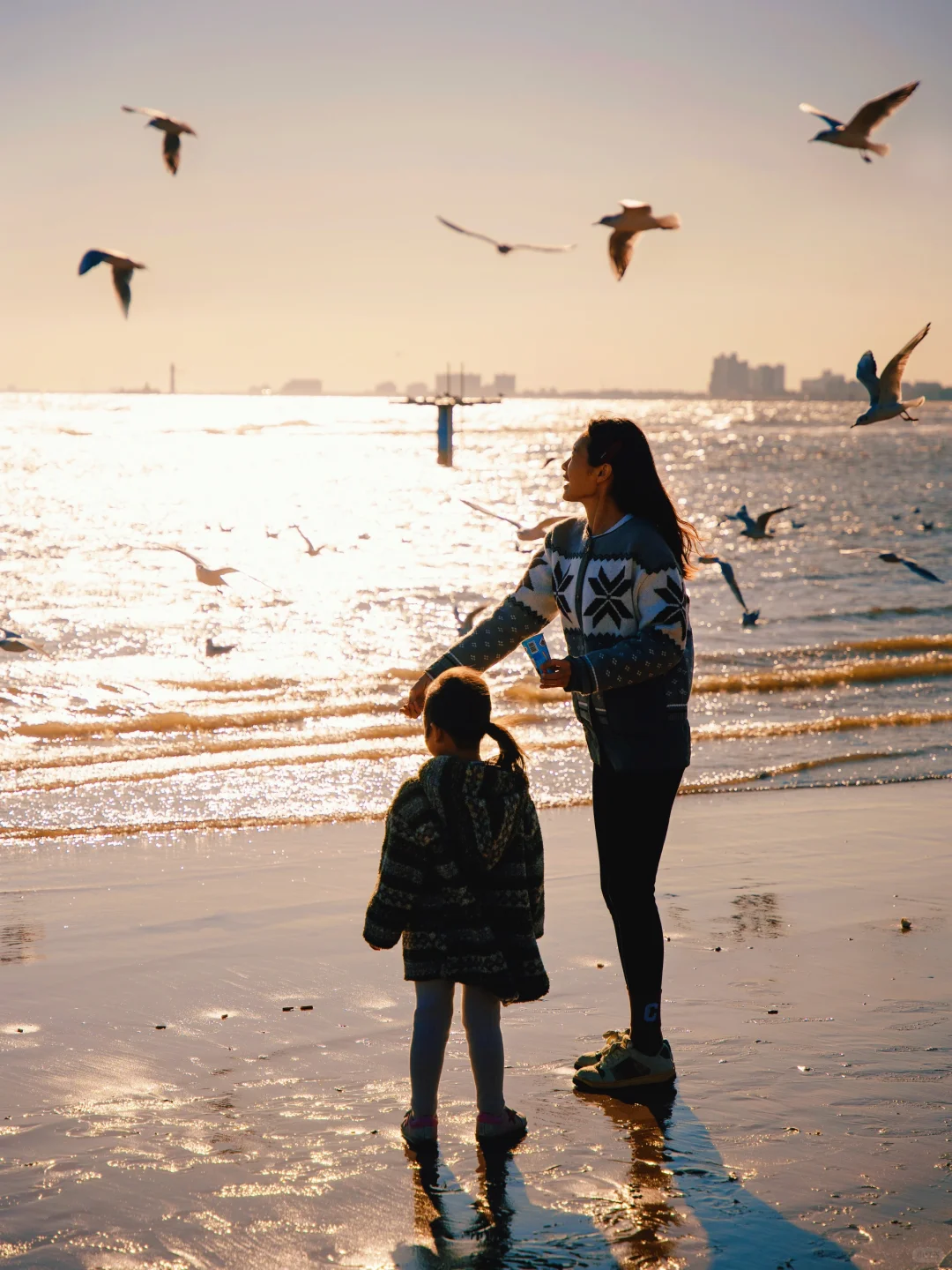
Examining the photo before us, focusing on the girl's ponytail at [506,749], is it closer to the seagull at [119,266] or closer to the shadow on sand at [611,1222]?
the shadow on sand at [611,1222]

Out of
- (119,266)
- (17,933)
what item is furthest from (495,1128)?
(119,266)

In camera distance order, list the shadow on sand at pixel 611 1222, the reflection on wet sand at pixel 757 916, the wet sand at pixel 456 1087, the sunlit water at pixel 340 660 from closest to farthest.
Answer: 1. the shadow on sand at pixel 611 1222
2. the wet sand at pixel 456 1087
3. the reflection on wet sand at pixel 757 916
4. the sunlit water at pixel 340 660

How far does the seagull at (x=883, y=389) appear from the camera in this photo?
7578mm

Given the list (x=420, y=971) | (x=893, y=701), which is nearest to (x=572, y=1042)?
(x=420, y=971)

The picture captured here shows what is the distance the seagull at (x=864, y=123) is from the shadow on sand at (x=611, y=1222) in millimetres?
5884

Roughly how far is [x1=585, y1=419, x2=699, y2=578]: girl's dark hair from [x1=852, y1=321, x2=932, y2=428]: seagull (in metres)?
4.07

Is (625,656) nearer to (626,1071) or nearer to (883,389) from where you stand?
(626,1071)

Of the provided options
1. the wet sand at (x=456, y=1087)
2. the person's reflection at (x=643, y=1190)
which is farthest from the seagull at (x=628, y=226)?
the person's reflection at (x=643, y=1190)

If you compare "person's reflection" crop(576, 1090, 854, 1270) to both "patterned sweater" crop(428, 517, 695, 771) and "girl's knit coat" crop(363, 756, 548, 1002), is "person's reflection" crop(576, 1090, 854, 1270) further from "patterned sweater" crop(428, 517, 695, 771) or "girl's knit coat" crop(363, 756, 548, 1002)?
"patterned sweater" crop(428, 517, 695, 771)

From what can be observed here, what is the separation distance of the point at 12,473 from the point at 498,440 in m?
67.0

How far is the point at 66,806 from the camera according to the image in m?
8.80

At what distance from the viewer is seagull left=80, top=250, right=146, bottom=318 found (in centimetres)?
823

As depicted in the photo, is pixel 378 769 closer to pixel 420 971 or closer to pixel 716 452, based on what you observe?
pixel 420 971

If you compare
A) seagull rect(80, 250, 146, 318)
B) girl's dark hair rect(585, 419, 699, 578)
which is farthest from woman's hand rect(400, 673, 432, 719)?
seagull rect(80, 250, 146, 318)
